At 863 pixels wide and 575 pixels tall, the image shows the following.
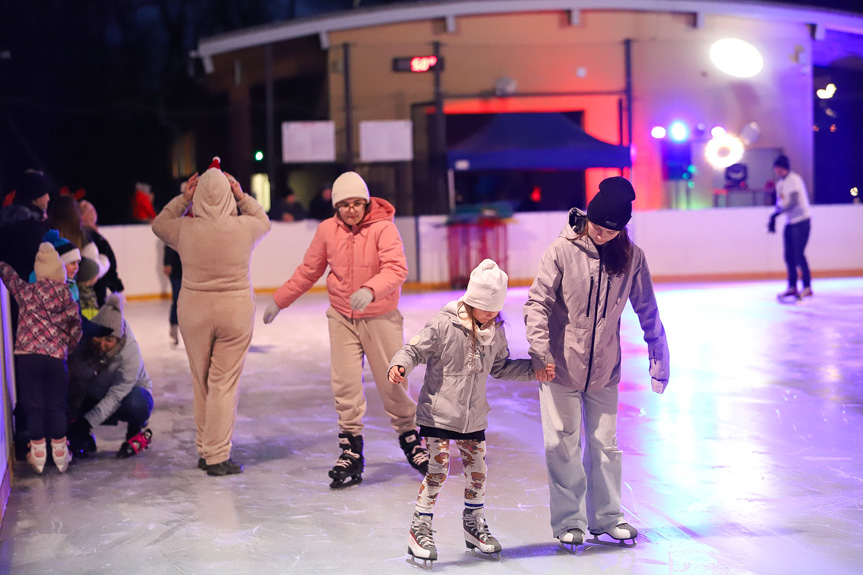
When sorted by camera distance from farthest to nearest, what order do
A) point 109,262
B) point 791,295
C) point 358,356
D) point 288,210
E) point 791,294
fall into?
1. point 288,210
2. point 791,295
3. point 791,294
4. point 109,262
5. point 358,356

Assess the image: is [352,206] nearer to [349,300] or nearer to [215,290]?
[349,300]

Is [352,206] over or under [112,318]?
over

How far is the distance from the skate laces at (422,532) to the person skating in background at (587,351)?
1.53ft

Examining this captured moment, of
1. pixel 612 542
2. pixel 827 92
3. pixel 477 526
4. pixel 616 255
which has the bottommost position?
pixel 612 542

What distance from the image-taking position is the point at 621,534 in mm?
3613

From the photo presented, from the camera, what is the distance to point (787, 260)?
11.4 meters

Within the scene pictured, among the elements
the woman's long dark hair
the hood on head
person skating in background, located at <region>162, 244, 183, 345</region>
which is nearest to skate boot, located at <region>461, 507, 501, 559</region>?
the woman's long dark hair

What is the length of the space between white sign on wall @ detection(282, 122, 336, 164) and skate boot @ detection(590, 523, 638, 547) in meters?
11.5

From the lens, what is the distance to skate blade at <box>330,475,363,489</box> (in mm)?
4527

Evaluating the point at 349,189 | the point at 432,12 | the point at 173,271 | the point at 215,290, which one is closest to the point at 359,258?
Answer: the point at 349,189

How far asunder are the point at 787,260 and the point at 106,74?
1274 centimetres

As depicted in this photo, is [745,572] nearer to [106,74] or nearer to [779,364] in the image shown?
[779,364]

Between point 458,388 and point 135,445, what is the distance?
96.4 inches

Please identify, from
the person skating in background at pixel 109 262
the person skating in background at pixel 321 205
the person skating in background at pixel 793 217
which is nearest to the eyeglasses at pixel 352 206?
the person skating in background at pixel 109 262
